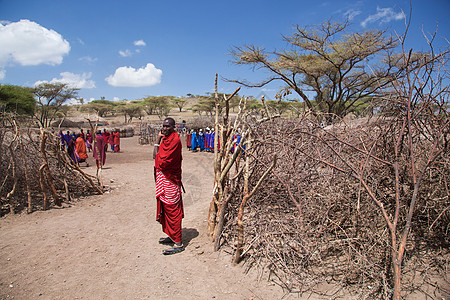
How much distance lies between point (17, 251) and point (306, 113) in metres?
4.23

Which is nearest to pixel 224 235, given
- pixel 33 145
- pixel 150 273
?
pixel 150 273

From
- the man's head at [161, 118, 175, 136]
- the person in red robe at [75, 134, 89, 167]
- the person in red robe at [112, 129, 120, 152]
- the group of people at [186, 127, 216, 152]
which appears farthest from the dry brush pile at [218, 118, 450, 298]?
the person in red robe at [112, 129, 120, 152]

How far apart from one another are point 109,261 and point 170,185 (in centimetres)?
113

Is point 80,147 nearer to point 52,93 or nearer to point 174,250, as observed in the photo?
point 174,250

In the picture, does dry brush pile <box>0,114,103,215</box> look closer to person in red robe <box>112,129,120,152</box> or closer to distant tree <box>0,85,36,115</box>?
person in red robe <box>112,129,120,152</box>

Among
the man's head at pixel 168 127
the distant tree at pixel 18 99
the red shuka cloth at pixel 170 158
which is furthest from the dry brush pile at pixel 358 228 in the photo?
the distant tree at pixel 18 99

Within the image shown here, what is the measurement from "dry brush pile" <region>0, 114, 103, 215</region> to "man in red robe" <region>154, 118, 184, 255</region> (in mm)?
2602

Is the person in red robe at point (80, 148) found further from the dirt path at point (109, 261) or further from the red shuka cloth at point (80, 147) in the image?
the dirt path at point (109, 261)

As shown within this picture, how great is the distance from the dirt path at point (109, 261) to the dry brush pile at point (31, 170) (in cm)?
39

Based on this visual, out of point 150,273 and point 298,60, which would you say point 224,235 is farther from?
point 298,60

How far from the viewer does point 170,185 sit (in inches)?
132

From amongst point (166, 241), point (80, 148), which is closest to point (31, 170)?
point (166, 241)

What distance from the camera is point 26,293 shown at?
256 centimetres

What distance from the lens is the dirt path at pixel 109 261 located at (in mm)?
2580
